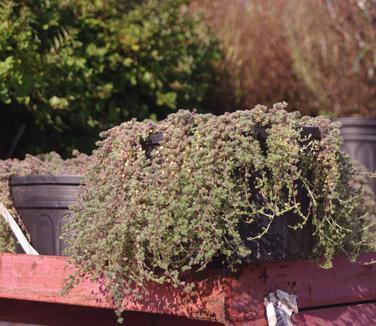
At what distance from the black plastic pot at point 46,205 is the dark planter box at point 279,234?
2.10 ft

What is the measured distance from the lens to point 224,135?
6.72 ft

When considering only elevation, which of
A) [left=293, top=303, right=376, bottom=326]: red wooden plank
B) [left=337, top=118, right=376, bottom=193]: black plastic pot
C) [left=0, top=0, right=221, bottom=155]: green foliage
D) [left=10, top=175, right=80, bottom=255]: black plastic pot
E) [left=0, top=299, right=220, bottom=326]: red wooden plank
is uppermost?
[left=0, top=0, right=221, bottom=155]: green foliage

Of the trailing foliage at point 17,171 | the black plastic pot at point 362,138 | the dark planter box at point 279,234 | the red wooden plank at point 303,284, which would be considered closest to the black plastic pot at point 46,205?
the trailing foliage at point 17,171

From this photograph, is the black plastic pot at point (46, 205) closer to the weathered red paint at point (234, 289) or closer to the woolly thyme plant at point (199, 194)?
the weathered red paint at point (234, 289)

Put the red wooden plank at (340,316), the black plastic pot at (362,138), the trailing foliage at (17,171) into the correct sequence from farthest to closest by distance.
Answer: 1. the black plastic pot at (362,138)
2. the trailing foliage at (17,171)
3. the red wooden plank at (340,316)

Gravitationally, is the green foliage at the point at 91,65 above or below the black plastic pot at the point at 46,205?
above

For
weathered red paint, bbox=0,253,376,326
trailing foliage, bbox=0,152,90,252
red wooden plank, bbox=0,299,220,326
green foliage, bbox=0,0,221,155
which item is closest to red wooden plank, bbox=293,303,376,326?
weathered red paint, bbox=0,253,376,326

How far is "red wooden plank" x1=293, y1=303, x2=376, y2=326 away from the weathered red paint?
0.06 feet

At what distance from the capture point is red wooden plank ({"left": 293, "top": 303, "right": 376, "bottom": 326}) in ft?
7.14


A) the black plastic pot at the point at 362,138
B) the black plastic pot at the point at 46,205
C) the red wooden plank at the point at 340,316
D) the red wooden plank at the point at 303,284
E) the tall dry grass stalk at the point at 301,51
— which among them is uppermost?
the tall dry grass stalk at the point at 301,51

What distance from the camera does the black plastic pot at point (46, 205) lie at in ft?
9.13

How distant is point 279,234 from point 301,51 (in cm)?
442

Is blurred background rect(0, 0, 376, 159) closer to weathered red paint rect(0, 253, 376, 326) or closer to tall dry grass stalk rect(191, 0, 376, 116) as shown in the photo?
tall dry grass stalk rect(191, 0, 376, 116)

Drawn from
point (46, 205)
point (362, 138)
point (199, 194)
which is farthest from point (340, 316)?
point (362, 138)
